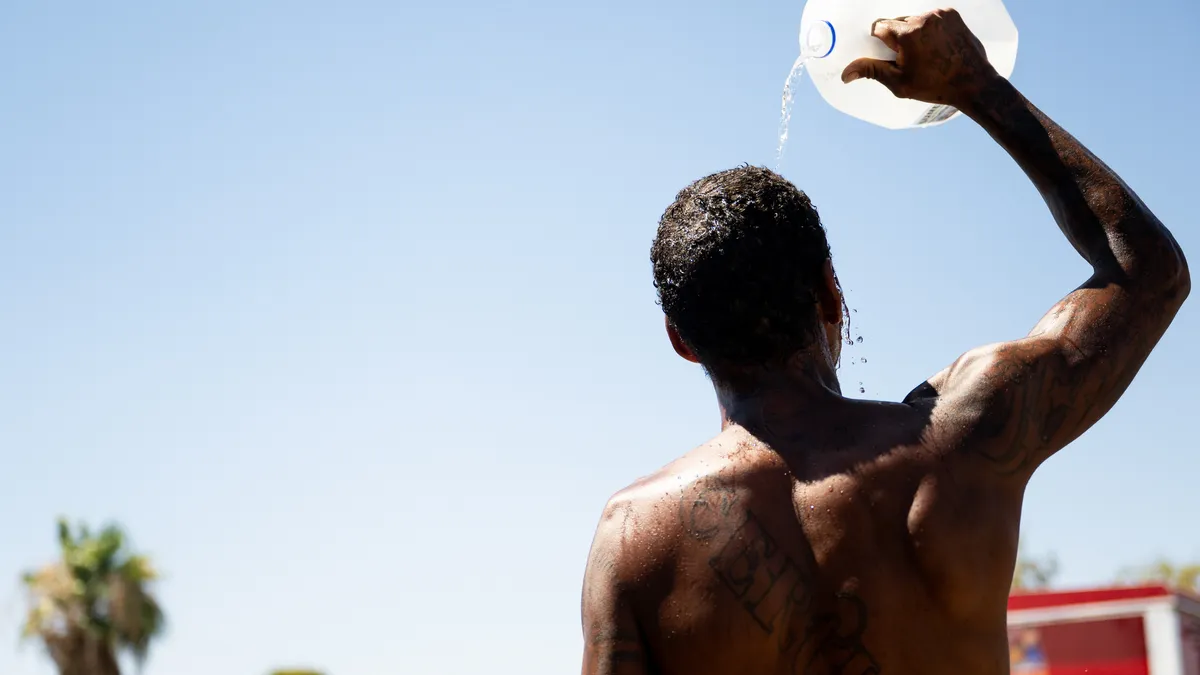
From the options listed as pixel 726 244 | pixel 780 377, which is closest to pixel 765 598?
pixel 780 377

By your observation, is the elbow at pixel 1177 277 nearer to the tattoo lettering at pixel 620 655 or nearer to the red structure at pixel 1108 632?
the tattoo lettering at pixel 620 655

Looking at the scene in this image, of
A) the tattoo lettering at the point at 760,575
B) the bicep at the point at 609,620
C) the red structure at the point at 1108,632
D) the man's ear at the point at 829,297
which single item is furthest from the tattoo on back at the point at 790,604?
the red structure at the point at 1108,632

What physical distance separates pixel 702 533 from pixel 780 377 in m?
0.36

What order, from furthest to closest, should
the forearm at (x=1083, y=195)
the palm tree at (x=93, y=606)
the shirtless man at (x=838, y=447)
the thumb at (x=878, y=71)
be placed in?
1. the palm tree at (x=93, y=606)
2. the thumb at (x=878, y=71)
3. the forearm at (x=1083, y=195)
4. the shirtless man at (x=838, y=447)

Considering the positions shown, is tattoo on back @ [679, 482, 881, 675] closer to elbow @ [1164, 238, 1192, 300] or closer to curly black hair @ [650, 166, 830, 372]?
curly black hair @ [650, 166, 830, 372]

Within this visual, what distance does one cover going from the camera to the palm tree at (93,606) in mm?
34875

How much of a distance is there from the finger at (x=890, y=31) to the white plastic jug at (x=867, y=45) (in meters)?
0.20

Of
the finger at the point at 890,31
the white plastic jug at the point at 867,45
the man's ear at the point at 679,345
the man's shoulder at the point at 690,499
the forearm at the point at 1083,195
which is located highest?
the white plastic jug at the point at 867,45

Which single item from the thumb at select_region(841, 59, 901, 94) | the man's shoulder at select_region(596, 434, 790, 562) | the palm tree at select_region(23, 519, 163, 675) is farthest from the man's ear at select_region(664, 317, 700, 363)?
→ the palm tree at select_region(23, 519, 163, 675)

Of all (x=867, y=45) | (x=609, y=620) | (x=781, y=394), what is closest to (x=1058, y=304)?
(x=781, y=394)

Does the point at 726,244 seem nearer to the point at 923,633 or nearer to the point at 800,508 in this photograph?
the point at 800,508

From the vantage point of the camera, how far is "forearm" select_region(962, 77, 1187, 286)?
249cm

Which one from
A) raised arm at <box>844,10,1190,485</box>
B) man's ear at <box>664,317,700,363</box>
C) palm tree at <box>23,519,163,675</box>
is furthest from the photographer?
palm tree at <box>23,519,163,675</box>

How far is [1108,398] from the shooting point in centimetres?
245
